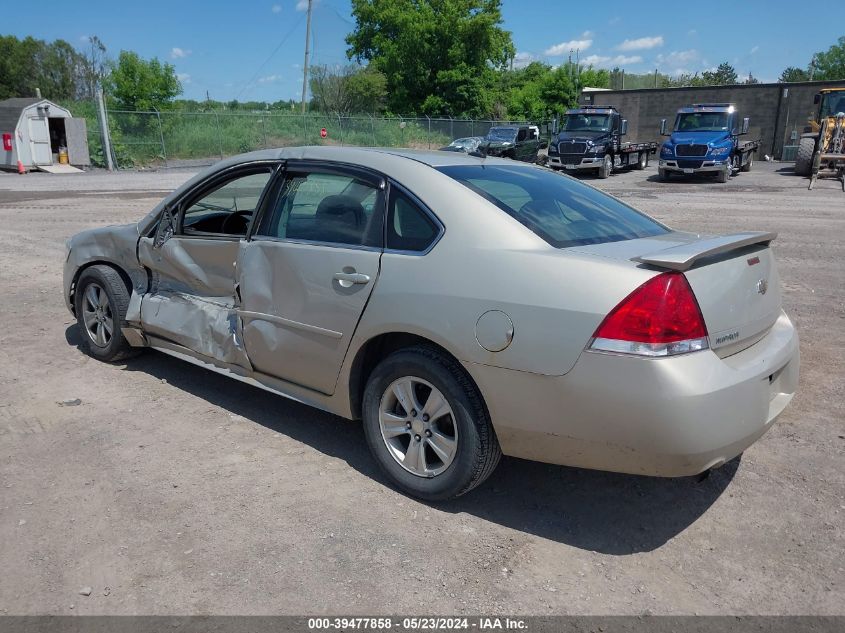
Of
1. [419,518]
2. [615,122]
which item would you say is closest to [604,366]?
[419,518]

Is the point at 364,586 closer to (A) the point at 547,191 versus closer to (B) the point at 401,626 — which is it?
(B) the point at 401,626

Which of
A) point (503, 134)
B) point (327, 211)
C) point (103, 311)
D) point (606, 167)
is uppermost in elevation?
point (503, 134)

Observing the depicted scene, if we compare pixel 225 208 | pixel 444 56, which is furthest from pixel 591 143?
pixel 444 56

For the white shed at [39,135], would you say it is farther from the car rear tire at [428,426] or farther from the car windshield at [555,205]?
the car rear tire at [428,426]

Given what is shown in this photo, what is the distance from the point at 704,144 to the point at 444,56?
113 feet

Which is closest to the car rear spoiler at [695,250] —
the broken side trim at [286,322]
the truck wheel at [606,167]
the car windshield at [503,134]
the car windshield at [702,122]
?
the broken side trim at [286,322]

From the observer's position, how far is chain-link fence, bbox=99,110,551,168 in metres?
32.1

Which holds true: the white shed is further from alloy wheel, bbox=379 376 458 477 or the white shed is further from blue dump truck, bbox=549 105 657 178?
alloy wheel, bbox=379 376 458 477

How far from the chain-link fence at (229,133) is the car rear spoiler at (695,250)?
28404 millimetres

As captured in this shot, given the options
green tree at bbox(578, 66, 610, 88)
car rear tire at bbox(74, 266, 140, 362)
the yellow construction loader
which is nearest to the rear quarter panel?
car rear tire at bbox(74, 266, 140, 362)

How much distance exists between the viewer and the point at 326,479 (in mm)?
3654

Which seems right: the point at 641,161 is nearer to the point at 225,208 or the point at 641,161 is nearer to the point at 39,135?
the point at 39,135

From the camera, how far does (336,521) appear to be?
10.7 ft

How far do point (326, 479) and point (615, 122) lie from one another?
1062 inches
